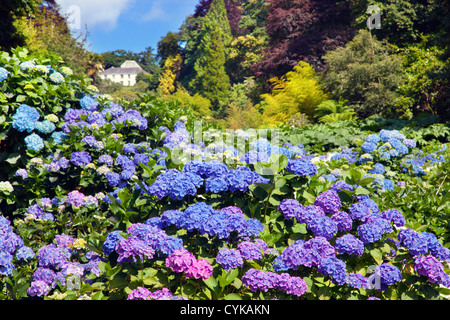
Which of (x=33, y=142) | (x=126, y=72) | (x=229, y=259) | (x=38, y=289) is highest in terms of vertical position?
(x=126, y=72)

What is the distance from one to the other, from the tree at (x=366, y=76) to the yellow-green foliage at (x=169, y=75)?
76.4 ft

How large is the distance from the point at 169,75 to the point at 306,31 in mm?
21073

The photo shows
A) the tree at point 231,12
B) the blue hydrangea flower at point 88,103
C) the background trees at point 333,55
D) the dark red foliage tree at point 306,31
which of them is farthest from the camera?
the tree at point 231,12

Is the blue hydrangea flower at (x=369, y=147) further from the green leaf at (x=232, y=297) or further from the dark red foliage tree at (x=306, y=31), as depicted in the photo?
the dark red foliage tree at (x=306, y=31)

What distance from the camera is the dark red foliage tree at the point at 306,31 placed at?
1594cm

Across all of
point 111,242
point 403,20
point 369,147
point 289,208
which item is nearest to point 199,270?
point 111,242

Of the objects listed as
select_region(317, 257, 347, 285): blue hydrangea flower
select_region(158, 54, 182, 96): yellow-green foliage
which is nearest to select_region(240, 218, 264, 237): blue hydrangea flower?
select_region(317, 257, 347, 285): blue hydrangea flower

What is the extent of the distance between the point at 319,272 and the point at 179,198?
0.85m

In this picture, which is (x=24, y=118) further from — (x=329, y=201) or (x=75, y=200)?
(x=329, y=201)

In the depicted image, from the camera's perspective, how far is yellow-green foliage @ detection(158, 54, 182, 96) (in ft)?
114

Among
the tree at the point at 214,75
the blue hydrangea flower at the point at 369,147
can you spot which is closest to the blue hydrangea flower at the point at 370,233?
the blue hydrangea flower at the point at 369,147

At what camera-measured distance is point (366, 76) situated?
11320mm

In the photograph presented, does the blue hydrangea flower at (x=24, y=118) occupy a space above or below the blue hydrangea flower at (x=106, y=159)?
above

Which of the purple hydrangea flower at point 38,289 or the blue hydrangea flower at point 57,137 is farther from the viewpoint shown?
the blue hydrangea flower at point 57,137
